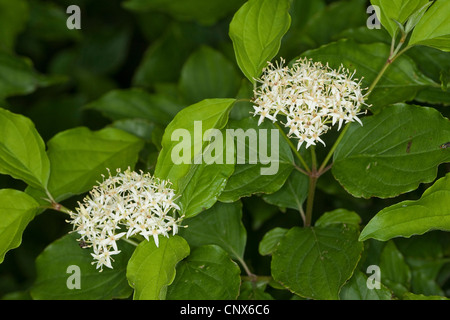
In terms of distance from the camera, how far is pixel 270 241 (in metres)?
1.01

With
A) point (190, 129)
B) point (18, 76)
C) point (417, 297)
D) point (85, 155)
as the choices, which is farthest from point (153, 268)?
point (18, 76)

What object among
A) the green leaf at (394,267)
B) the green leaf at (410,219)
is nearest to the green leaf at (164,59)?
the green leaf at (394,267)

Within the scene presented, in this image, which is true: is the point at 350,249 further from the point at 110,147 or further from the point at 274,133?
the point at 110,147

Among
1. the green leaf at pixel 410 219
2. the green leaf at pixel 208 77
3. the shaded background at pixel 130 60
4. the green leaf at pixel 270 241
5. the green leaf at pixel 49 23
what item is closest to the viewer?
the green leaf at pixel 410 219

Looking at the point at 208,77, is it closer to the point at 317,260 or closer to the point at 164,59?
the point at 164,59

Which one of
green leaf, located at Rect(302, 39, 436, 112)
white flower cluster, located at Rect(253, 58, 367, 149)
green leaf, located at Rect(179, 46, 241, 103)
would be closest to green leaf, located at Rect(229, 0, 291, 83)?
white flower cluster, located at Rect(253, 58, 367, 149)

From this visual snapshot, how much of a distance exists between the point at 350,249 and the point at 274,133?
0.26 m

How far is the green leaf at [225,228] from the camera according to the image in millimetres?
1049

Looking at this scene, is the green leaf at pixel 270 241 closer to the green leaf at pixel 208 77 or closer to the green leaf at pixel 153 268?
the green leaf at pixel 153 268

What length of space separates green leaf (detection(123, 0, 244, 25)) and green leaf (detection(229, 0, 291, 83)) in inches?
26.9

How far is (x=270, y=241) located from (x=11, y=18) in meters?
1.16

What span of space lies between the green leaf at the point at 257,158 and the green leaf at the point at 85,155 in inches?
8.5

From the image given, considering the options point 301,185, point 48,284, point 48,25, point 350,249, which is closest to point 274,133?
point 301,185

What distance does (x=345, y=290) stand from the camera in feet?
3.20
